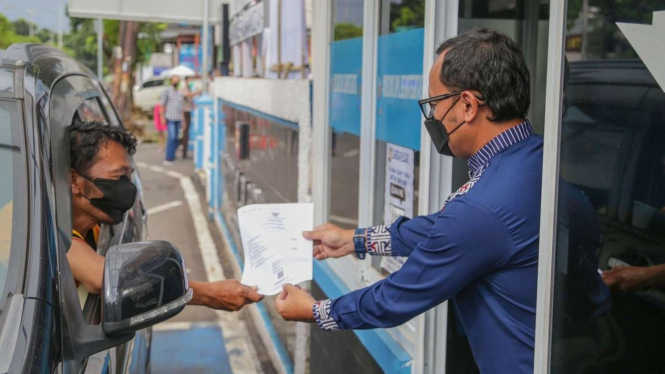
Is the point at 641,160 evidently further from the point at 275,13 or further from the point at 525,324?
the point at 275,13

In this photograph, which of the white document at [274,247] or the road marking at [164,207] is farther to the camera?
the road marking at [164,207]

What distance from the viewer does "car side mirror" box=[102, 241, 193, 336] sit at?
79.2 inches

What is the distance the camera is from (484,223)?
1.95m

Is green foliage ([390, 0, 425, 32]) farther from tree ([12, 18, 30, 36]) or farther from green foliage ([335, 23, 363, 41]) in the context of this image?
tree ([12, 18, 30, 36])

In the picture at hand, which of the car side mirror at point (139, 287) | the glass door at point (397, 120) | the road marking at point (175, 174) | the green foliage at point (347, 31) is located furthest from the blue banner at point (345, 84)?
the road marking at point (175, 174)

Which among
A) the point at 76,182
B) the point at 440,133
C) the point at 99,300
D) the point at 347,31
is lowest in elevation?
the point at 99,300

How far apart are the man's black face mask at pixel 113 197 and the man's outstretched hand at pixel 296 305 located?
89cm

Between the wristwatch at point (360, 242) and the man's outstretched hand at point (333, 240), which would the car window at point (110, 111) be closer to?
the man's outstretched hand at point (333, 240)

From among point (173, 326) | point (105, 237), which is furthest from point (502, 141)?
point (173, 326)

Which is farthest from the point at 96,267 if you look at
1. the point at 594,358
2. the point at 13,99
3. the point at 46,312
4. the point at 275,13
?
the point at 275,13

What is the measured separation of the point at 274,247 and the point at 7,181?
0.87m

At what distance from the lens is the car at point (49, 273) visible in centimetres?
188

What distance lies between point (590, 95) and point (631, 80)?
15 centimetres

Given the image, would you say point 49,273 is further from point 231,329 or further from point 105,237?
point 231,329
